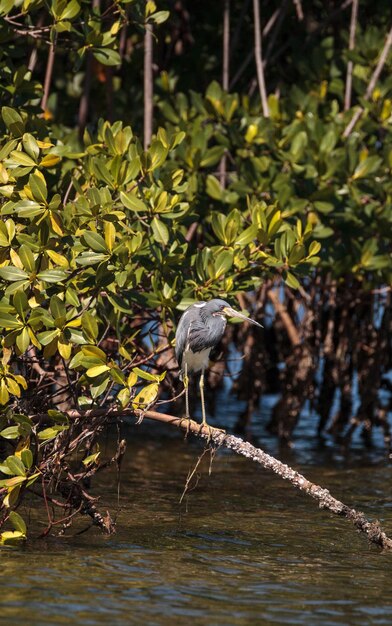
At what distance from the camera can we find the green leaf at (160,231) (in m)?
6.33

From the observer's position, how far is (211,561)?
236 inches

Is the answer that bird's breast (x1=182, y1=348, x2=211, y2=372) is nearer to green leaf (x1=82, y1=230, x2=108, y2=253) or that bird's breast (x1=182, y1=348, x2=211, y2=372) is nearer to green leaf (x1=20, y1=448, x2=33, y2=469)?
green leaf (x1=82, y1=230, x2=108, y2=253)

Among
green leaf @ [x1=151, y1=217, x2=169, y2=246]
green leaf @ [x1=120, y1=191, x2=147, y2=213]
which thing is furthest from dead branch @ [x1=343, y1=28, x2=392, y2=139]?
green leaf @ [x1=120, y1=191, x2=147, y2=213]

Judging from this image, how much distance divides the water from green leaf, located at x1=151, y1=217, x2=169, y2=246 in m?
1.66

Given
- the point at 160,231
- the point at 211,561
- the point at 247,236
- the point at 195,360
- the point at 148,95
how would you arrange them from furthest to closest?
the point at 148,95, the point at 195,360, the point at 247,236, the point at 160,231, the point at 211,561

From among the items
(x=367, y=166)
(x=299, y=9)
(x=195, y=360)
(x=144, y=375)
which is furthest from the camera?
(x=299, y=9)

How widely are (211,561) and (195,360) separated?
1321 mm

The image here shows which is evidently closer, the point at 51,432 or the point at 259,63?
the point at 51,432

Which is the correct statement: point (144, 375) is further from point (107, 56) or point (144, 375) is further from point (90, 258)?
point (107, 56)

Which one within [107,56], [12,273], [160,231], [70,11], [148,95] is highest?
[70,11]

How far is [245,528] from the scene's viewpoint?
6.96 metres

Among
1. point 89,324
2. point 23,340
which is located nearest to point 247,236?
point 89,324

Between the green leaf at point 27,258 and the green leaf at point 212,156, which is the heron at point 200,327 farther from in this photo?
the green leaf at point 212,156

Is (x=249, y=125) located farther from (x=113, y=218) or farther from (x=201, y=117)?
(x=113, y=218)
